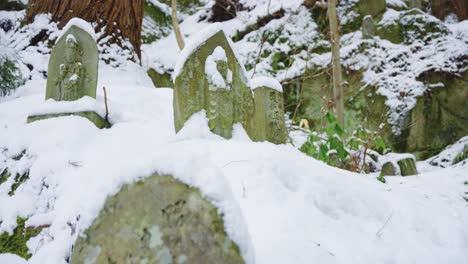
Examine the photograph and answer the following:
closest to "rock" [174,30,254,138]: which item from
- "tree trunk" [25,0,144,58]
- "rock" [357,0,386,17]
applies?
"tree trunk" [25,0,144,58]

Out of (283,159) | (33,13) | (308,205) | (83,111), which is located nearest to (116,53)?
(33,13)

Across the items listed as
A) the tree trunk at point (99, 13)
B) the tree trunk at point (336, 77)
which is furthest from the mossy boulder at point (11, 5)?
the tree trunk at point (336, 77)

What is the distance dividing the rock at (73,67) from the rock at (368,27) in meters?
5.96

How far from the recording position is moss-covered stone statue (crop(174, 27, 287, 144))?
2568 millimetres

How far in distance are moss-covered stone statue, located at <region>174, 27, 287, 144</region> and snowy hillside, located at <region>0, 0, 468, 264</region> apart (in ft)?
0.28

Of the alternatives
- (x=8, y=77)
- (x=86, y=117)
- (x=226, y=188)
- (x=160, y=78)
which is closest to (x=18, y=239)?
(x=86, y=117)

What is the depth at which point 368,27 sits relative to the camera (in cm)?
740

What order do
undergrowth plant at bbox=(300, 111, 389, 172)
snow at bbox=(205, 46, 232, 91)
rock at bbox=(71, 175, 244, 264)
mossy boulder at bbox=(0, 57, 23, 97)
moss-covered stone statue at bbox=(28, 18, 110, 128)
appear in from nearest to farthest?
rock at bbox=(71, 175, 244, 264), snow at bbox=(205, 46, 232, 91), moss-covered stone statue at bbox=(28, 18, 110, 128), undergrowth plant at bbox=(300, 111, 389, 172), mossy boulder at bbox=(0, 57, 23, 97)

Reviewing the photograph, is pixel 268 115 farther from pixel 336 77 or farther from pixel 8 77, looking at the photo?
pixel 8 77

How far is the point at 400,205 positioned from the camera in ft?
7.14

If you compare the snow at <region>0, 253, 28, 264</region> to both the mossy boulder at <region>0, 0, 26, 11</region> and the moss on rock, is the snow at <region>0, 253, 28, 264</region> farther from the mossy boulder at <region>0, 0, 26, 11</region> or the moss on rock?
the mossy boulder at <region>0, 0, 26, 11</region>

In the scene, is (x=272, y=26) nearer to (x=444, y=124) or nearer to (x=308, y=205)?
(x=444, y=124)

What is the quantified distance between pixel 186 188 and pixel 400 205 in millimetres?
1727

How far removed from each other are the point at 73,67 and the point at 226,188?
9.03 feet
